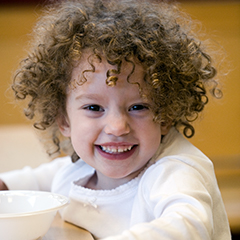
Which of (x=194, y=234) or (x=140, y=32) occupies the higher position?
(x=140, y=32)

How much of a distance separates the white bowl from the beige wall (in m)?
1.06

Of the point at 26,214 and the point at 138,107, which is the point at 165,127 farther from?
the point at 26,214

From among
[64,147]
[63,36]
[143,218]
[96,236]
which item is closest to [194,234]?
[143,218]

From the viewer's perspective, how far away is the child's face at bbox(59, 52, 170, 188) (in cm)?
71

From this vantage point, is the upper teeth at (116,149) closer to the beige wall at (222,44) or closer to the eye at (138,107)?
the eye at (138,107)

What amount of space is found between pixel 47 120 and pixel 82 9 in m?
0.29

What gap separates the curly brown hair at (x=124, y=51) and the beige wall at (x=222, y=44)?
3.00 ft

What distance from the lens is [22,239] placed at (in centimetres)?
61

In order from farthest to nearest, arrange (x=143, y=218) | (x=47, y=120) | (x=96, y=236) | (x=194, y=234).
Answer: (x=47, y=120)
(x=96, y=236)
(x=143, y=218)
(x=194, y=234)

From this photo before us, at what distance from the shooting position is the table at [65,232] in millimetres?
734

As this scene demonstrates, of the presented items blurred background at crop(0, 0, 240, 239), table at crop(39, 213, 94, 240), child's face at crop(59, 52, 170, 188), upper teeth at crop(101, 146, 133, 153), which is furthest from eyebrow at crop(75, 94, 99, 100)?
blurred background at crop(0, 0, 240, 239)

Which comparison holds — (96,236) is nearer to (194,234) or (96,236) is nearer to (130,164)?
(130,164)

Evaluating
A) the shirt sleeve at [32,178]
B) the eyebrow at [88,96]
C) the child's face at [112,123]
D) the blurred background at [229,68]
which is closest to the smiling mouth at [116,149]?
the child's face at [112,123]

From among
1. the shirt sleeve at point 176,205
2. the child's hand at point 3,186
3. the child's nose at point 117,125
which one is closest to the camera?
the shirt sleeve at point 176,205
